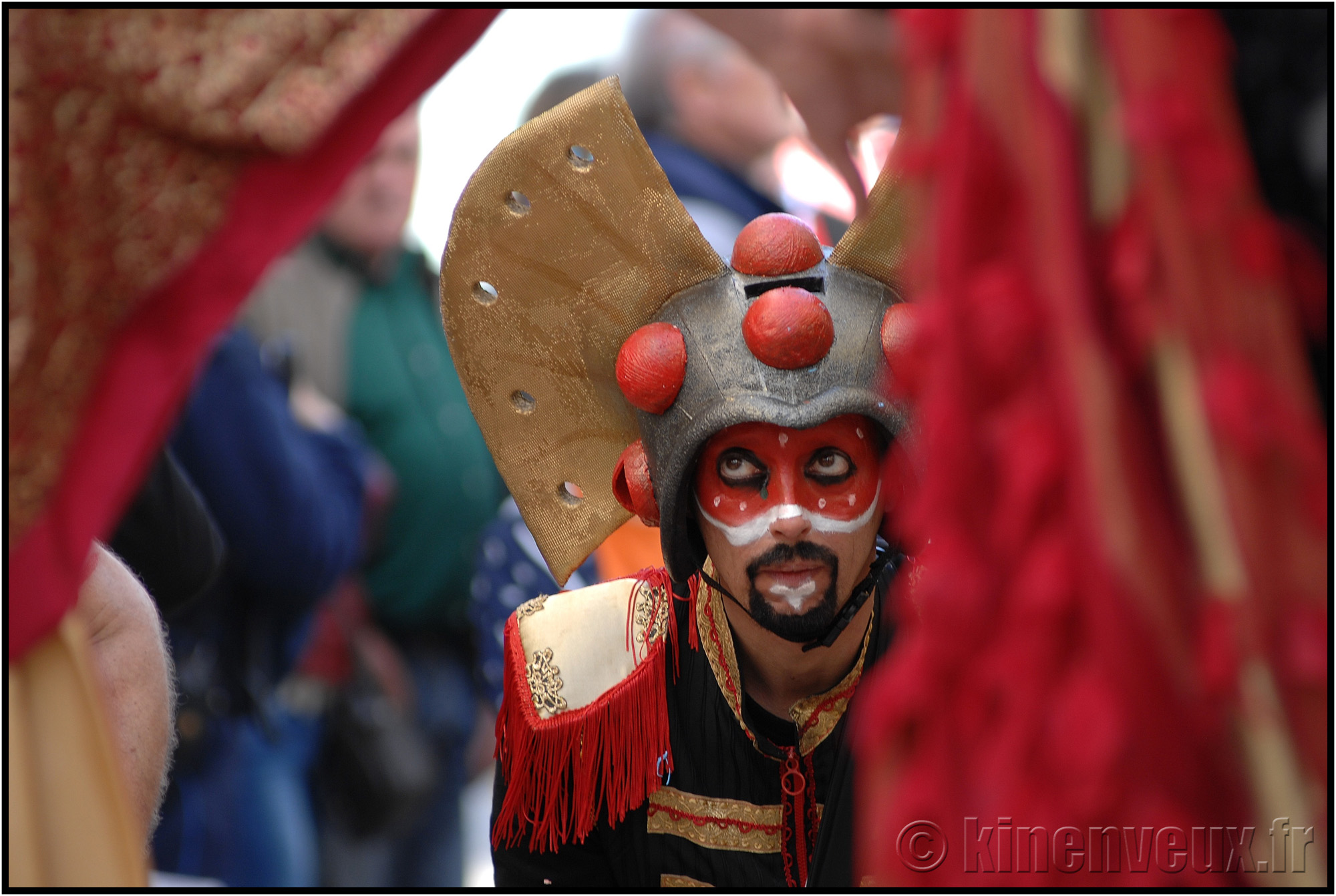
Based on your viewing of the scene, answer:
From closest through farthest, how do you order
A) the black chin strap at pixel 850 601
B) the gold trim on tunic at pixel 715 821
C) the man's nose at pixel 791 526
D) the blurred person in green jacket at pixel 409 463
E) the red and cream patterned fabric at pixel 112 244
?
the red and cream patterned fabric at pixel 112 244 → the man's nose at pixel 791 526 → the black chin strap at pixel 850 601 → the gold trim on tunic at pixel 715 821 → the blurred person in green jacket at pixel 409 463

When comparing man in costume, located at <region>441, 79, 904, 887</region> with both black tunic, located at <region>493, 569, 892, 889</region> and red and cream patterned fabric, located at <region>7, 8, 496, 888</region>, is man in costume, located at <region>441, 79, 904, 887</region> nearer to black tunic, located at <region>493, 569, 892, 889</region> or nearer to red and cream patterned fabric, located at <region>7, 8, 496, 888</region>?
black tunic, located at <region>493, 569, 892, 889</region>

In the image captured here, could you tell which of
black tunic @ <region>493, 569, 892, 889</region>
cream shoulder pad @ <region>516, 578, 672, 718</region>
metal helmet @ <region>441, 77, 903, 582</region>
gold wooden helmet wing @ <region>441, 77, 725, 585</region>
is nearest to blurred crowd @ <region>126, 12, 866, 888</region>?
metal helmet @ <region>441, 77, 903, 582</region>

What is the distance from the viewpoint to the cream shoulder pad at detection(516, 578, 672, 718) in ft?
7.77

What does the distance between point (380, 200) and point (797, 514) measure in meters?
2.35

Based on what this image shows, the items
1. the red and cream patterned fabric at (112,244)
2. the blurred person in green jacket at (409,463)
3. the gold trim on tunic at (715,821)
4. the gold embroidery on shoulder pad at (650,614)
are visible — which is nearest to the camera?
the red and cream patterned fabric at (112,244)

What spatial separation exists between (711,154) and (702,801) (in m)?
2.12

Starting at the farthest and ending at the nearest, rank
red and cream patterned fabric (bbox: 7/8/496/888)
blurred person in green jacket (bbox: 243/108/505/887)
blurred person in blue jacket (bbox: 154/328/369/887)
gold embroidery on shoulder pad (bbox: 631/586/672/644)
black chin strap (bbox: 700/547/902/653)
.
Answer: blurred person in green jacket (bbox: 243/108/505/887) → blurred person in blue jacket (bbox: 154/328/369/887) → gold embroidery on shoulder pad (bbox: 631/586/672/644) → black chin strap (bbox: 700/547/902/653) → red and cream patterned fabric (bbox: 7/8/496/888)

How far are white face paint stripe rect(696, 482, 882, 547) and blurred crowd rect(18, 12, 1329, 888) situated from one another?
0.75m

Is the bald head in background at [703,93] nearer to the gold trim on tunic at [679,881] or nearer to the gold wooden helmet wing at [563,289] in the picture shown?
the gold wooden helmet wing at [563,289]

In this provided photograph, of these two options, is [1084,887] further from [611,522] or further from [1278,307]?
[611,522]

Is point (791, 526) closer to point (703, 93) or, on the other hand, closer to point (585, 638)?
point (585, 638)

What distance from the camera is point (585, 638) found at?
7.95 feet

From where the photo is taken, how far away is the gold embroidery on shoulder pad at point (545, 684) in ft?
7.70

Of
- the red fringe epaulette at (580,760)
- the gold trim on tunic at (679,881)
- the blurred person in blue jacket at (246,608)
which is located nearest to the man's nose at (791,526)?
the red fringe epaulette at (580,760)
